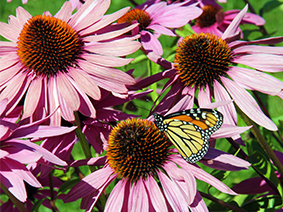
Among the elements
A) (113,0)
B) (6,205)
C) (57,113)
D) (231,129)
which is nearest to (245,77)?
(231,129)

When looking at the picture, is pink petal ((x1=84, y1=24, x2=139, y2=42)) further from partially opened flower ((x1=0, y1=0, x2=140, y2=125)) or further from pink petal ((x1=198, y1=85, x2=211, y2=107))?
pink petal ((x1=198, y1=85, x2=211, y2=107))

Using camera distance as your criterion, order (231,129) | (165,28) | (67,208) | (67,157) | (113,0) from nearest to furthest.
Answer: (231,129) → (67,157) → (165,28) → (67,208) → (113,0)

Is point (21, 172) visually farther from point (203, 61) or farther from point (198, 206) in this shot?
Result: point (203, 61)

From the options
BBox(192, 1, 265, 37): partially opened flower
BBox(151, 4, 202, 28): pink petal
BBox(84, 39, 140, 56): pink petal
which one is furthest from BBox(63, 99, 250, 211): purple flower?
BBox(192, 1, 265, 37): partially opened flower

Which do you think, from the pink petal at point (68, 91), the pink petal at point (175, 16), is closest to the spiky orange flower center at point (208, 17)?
the pink petal at point (175, 16)

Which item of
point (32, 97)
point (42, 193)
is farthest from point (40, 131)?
point (42, 193)

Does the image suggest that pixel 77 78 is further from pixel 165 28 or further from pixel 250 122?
pixel 250 122

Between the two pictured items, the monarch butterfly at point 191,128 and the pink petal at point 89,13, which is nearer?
the monarch butterfly at point 191,128

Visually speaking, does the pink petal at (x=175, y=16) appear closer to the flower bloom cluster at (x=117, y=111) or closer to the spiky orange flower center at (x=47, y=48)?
the flower bloom cluster at (x=117, y=111)
